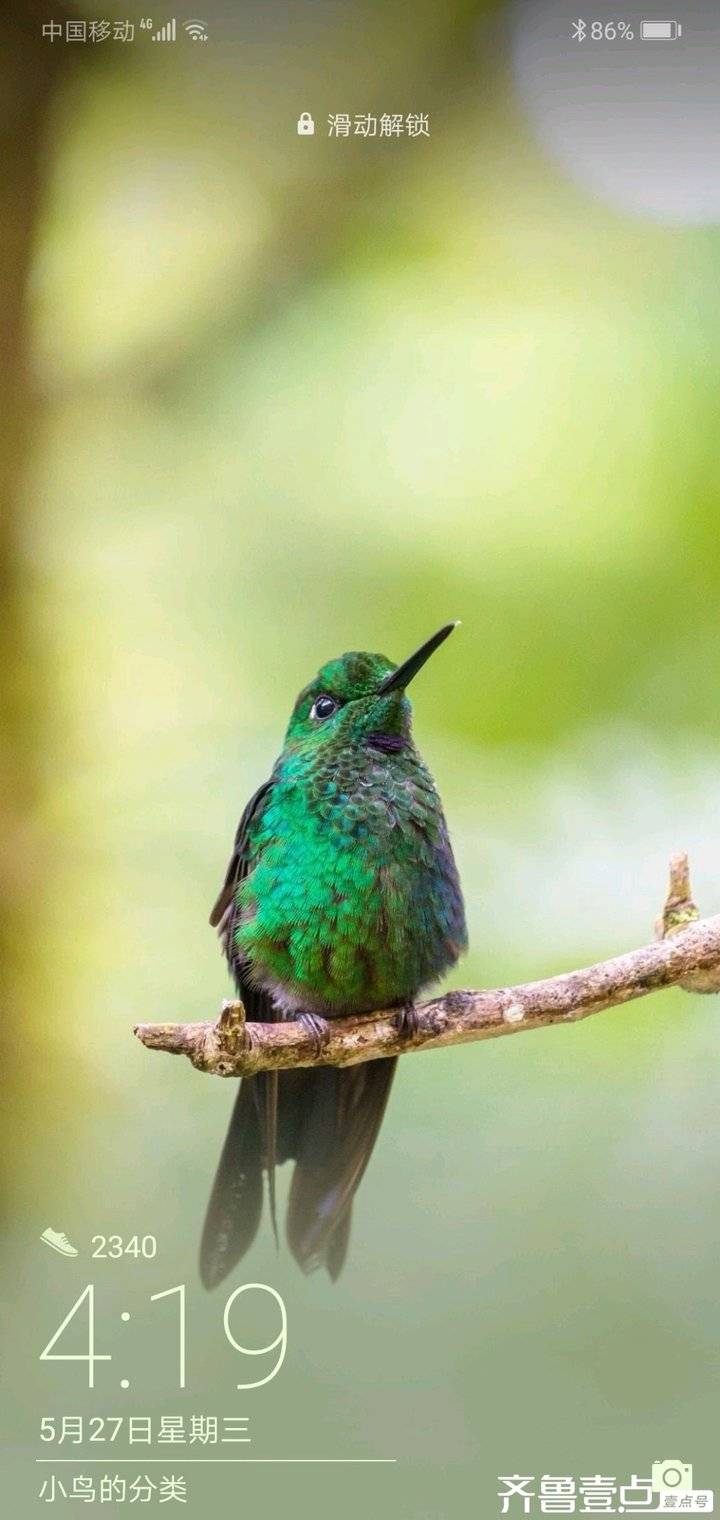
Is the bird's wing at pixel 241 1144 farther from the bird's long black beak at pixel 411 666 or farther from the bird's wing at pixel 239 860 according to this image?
the bird's long black beak at pixel 411 666

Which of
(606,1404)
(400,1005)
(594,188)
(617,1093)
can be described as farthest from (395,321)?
(606,1404)

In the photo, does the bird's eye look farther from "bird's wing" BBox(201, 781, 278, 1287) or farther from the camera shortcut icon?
the camera shortcut icon

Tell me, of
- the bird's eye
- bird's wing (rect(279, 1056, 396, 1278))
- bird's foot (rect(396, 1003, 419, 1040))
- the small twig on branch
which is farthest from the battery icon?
bird's wing (rect(279, 1056, 396, 1278))

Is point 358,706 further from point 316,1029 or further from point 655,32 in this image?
point 655,32

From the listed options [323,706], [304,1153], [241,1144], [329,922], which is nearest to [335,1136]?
[304,1153]

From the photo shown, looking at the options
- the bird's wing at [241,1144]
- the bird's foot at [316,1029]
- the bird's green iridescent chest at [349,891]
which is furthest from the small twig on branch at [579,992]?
the bird's wing at [241,1144]

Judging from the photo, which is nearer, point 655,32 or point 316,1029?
point 316,1029
